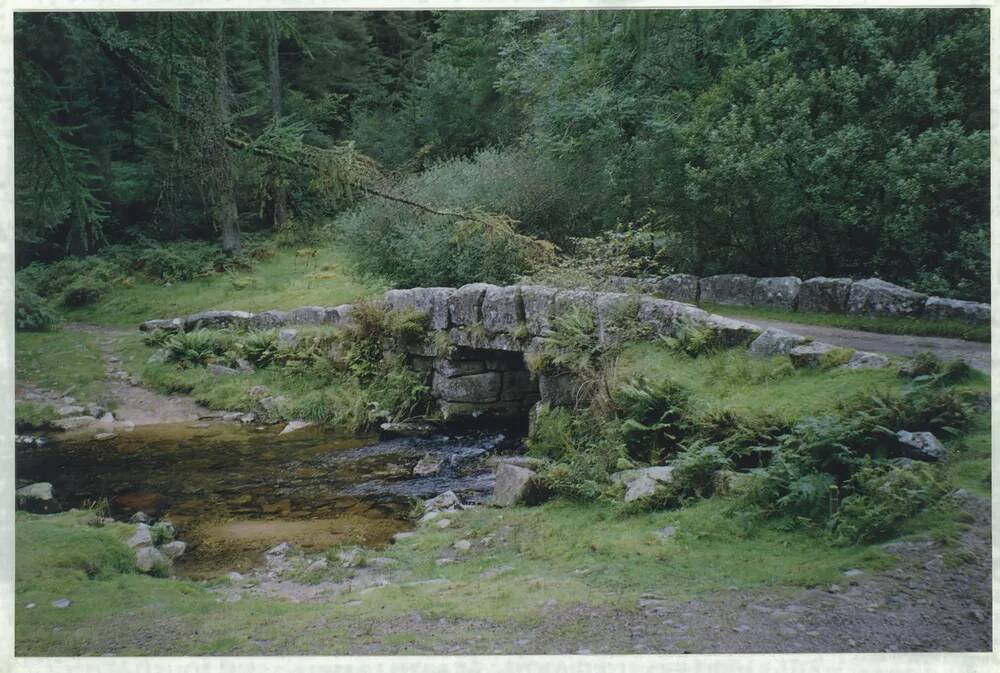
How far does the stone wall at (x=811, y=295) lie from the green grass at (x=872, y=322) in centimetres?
5

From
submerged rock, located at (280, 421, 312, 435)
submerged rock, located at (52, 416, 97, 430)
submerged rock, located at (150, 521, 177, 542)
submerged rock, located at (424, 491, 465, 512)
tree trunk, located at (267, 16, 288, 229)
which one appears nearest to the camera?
tree trunk, located at (267, 16, 288, 229)

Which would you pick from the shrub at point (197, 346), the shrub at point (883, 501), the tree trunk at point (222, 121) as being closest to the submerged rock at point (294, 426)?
the shrub at point (197, 346)

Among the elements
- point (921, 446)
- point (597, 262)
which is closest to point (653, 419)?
point (597, 262)

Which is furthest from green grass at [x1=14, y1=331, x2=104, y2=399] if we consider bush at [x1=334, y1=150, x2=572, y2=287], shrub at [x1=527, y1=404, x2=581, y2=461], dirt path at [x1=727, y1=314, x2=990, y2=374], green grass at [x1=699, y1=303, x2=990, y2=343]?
green grass at [x1=699, y1=303, x2=990, y2=343]

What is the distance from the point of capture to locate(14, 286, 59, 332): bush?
14.9 ft

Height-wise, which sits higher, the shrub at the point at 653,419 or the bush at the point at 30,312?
the bush at the point at 30,312

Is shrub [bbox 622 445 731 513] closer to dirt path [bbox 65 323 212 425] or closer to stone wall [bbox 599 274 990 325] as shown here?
stone wall [bbox 599 274 990 325]

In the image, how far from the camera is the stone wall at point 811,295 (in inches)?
210

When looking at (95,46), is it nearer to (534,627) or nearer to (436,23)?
(436,23)

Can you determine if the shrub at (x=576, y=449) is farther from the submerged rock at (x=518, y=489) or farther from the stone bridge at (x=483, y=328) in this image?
the stone bridge at (x=483, y=328)

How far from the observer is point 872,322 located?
6441mm

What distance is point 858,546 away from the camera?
3.86m

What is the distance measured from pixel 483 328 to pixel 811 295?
3819 millimetres

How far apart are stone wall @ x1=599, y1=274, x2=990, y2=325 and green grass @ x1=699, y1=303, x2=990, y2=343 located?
5 centimetres
